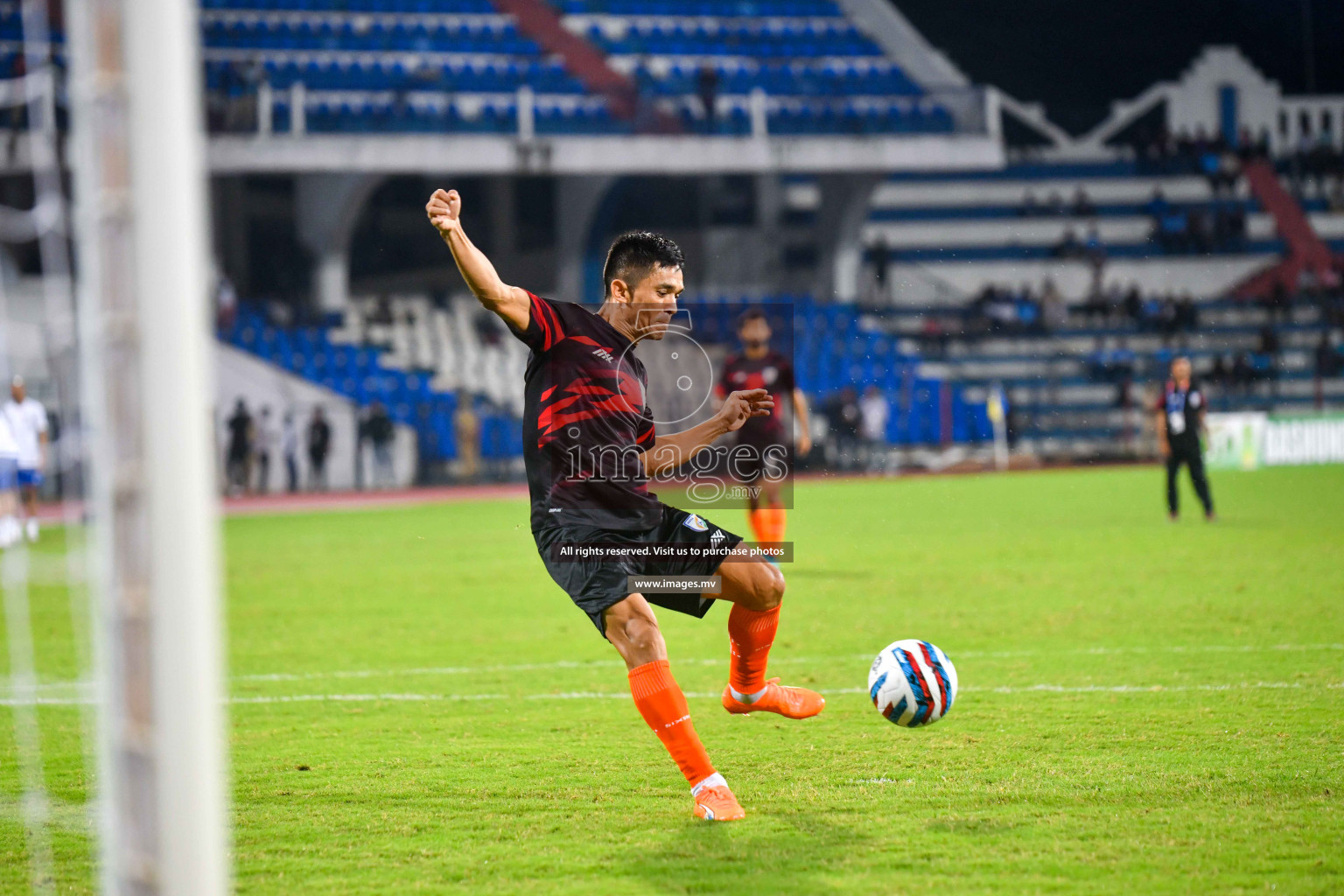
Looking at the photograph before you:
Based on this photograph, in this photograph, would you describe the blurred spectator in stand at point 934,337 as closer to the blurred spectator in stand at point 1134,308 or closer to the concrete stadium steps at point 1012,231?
the concrete stadium steps at point 1012,231

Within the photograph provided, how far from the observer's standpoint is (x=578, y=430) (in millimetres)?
5227

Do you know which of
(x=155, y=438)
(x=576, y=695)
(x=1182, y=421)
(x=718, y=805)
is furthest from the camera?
(x=1182, y=421)

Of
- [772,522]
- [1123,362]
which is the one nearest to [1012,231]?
[1123,362]

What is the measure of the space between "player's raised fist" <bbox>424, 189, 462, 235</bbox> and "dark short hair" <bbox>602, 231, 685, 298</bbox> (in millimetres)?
683

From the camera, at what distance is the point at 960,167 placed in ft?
110

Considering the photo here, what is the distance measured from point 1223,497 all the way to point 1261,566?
921cm

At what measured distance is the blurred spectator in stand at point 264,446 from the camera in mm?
28031

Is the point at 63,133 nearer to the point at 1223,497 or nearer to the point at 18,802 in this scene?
the point at 1223,497

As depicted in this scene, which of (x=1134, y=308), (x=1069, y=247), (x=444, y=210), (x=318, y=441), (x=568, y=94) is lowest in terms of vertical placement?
(x=318, y=441)

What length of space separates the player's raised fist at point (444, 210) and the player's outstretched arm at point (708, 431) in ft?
3.82

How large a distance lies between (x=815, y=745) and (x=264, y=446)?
23.9 m

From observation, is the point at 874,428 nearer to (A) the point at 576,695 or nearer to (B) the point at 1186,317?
(B) the point at 1186,317

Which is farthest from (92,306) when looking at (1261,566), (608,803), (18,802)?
(1261,566)

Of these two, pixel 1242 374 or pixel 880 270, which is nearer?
pixel 1242 374
